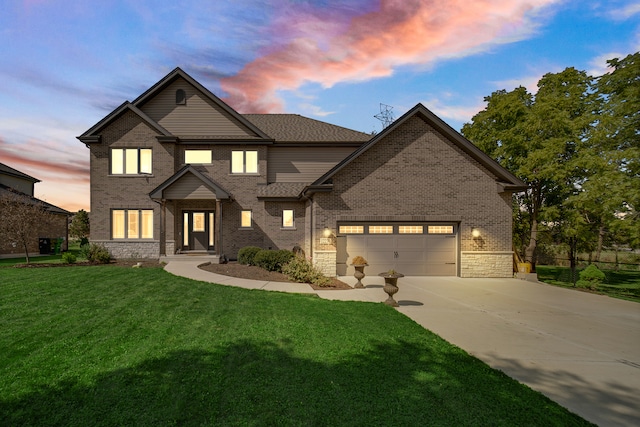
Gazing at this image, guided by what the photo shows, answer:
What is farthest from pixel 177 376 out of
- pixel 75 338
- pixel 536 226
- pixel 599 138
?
pixel 536 226

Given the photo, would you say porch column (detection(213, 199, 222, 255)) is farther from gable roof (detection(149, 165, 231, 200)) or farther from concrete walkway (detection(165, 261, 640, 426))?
concrete walkway (detection(165, 261, 640, 426))

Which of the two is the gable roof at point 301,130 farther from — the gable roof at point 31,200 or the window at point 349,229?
the gable roof at point 31,200

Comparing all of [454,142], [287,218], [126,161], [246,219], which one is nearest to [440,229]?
[454,142]

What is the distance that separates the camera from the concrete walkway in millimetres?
4633

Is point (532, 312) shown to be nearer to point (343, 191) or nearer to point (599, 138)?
point (343, 191)

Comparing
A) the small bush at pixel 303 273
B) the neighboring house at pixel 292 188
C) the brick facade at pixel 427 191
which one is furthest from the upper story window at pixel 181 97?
the small bush at pixel 303 273

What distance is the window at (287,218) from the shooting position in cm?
2016

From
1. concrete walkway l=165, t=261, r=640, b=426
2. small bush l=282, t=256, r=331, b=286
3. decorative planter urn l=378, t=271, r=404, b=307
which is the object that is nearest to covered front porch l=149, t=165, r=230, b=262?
concrete walkway l=165, t=261, r=640, b=426

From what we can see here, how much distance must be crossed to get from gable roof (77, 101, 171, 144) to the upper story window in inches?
90.1

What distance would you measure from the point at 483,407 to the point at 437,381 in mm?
721

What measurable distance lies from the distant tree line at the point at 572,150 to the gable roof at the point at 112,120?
76.6 ft

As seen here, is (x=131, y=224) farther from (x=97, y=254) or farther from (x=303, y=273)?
(x=303, y=273)

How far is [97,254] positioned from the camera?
56.7ft

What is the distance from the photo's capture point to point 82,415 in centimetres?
376
